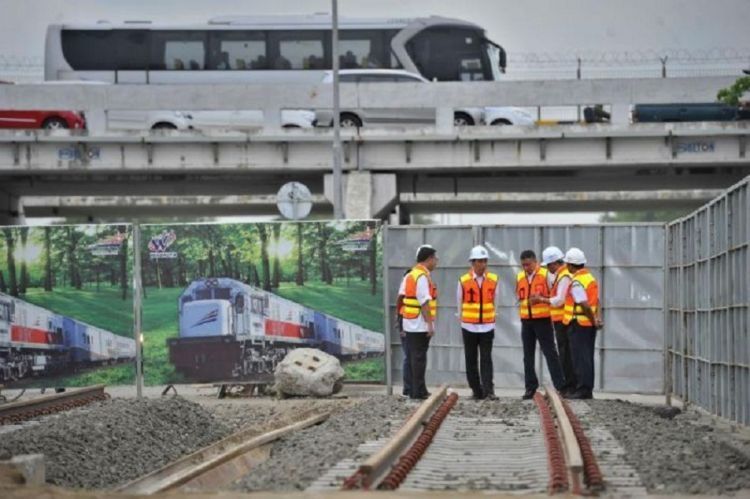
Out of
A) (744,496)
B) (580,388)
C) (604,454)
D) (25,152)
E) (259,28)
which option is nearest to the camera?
(744,496)

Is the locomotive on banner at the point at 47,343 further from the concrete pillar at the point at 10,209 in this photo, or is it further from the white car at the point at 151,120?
the concrete pillar at the point at 10,209

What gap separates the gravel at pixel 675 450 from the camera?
39.7 feet

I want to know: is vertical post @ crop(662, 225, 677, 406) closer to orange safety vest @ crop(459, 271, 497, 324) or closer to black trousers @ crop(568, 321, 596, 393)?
black trousers @ crop(568, 321, 596, 393)

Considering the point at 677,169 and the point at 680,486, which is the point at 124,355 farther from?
the point at 677,169

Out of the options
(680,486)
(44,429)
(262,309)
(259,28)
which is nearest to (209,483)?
(44,429)

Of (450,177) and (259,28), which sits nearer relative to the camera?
(450,177)

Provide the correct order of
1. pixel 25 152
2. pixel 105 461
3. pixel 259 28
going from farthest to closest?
pixel 259 28, pixel 25 152, pixel 105 461

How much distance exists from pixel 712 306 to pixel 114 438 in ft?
21.6

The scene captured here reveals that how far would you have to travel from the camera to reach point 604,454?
13.8m

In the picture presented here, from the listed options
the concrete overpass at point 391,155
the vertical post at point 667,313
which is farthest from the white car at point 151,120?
the vertical post at point 667,313

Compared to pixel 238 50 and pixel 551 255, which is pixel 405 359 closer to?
pixel 551 255

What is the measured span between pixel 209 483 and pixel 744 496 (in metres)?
4.89

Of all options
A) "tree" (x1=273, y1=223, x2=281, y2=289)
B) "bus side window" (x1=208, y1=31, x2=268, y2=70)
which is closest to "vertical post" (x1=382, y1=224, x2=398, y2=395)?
"tree" (x1=273, y1=223, x2=281, y2=289)

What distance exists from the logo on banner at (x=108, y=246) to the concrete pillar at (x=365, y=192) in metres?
22.3
